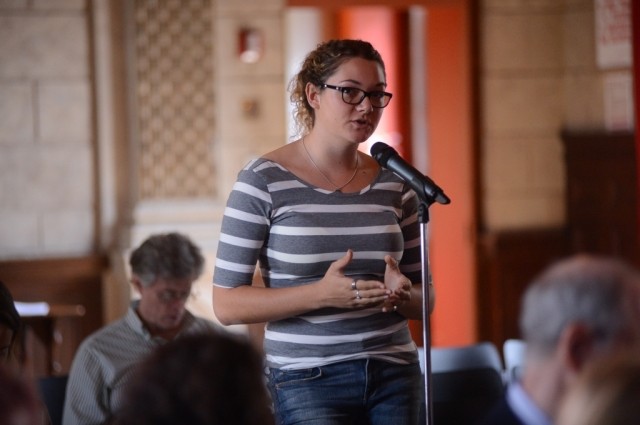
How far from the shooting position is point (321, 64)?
260 centimetres

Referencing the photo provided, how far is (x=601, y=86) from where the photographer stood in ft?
21.4

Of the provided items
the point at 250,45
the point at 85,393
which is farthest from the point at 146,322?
the point at 250,45

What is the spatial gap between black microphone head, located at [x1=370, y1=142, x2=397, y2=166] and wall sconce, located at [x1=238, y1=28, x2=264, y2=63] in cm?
380

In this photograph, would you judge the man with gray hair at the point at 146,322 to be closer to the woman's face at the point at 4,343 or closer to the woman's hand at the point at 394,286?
the woman's face at the point at 4,343

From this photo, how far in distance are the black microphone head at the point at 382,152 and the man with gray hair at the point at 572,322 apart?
972 mm

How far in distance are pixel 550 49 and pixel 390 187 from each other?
14.7 feet

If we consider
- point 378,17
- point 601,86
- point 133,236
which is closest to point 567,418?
point 133,236

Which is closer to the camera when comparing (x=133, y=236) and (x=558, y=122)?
(x=133, y=236)

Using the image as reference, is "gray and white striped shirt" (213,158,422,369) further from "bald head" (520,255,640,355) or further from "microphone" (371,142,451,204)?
"bald head" (520,255,640,355)

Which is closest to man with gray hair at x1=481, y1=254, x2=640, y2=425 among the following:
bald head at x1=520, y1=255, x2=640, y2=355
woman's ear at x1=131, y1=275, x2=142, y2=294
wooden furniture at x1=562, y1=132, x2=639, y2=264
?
bald head at x1=520, y1=255, x2=640, y2=355

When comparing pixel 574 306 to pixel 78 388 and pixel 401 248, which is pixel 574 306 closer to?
pixel 401 248

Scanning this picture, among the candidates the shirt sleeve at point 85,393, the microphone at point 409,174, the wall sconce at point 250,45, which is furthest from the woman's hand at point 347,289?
the wall sconce at point 250,45

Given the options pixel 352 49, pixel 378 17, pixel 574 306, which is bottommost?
pixel 574 306

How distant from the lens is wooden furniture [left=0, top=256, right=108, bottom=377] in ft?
19.5
